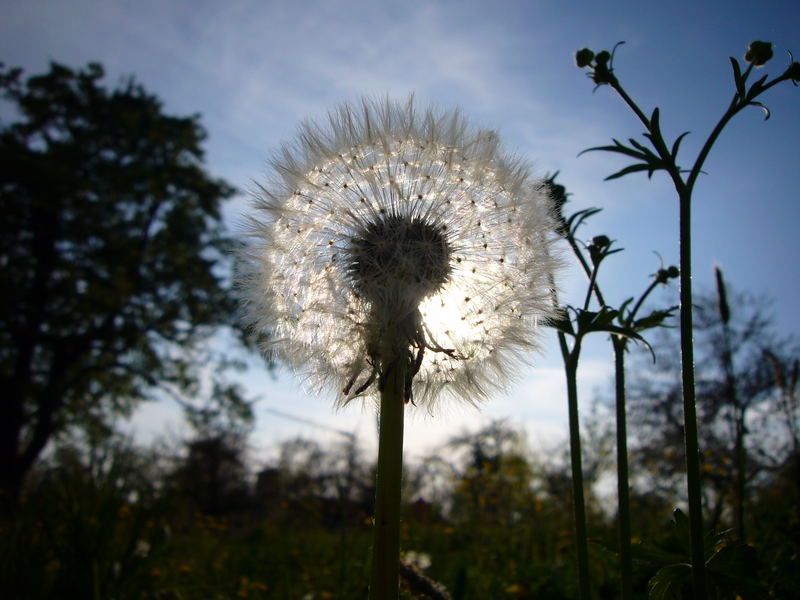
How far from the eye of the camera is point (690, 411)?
4.03 feet

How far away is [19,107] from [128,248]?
5.51 m

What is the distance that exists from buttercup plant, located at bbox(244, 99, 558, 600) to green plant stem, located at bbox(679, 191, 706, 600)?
65 centimetres

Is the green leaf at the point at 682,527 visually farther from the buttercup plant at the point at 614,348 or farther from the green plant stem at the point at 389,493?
the green plant stem at the point at 389,493

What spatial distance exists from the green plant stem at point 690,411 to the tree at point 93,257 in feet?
53.8

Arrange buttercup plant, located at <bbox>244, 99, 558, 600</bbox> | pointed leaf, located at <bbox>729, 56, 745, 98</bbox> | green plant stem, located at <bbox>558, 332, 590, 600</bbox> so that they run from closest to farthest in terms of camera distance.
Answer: pointed leaf, located at <bbox>729, 56, 745, 98</bbox> < green plant stem, located at <bbox>558, 332, 590, 600</bbox> < buttercup plant, located at <bbox>244, 99, 558, 600</bbox>

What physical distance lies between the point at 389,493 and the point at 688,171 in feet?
3.39

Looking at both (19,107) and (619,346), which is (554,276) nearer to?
(619,346)

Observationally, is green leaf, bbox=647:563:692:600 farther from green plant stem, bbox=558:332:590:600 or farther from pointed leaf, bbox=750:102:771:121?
pointed leaf, bbox=750:102:771:121

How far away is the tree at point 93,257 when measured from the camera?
53.3 ft

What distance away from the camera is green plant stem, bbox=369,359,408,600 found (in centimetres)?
139

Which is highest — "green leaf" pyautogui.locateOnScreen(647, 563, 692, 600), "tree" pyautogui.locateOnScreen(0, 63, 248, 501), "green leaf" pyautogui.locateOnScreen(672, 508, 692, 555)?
"tree" pyautogui.locateOnScreen(0, 63, 248, 501)

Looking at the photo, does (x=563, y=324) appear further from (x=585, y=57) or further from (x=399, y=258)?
(x=585, y=57)

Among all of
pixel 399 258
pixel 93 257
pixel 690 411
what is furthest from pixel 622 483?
pixel 93 257

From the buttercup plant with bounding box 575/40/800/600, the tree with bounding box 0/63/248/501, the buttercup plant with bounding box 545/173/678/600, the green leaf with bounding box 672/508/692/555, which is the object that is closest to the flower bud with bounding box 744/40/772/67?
the buttercup plant with bounding box 575/40/800/600
